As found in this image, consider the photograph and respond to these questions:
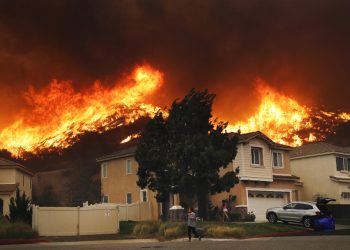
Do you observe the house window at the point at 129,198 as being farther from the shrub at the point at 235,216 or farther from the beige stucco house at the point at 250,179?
the shrub at the point at 235,216

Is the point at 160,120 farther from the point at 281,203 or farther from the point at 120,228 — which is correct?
the point at 281,203

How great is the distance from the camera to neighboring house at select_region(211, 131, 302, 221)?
44125 millimetres

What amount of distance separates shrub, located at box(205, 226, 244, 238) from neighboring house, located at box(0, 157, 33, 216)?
23.3 meters

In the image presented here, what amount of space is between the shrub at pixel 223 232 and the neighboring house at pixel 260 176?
45.8 feet

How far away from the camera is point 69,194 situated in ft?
275

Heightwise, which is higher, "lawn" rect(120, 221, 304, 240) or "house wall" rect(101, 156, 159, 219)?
"house wall" rect(101, 156, 159, 219)

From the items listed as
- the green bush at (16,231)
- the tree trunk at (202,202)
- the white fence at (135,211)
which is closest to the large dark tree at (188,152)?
the tree trunk at (202,202)

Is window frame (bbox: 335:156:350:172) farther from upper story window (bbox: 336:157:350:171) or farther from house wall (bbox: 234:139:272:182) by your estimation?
house wall (bbox: 234:139:272:182)

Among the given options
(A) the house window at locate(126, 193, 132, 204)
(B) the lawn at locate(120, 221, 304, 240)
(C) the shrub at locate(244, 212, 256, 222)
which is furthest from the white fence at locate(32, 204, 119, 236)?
(A) the house window at locate(126, 193, 132, 204)

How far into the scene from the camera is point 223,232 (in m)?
29.1

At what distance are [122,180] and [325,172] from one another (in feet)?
67.1

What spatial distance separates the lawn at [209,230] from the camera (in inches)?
1147

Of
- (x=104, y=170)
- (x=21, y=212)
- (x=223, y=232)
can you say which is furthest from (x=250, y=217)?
(x=21, y=212)

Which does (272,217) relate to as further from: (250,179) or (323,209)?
(250,179)
